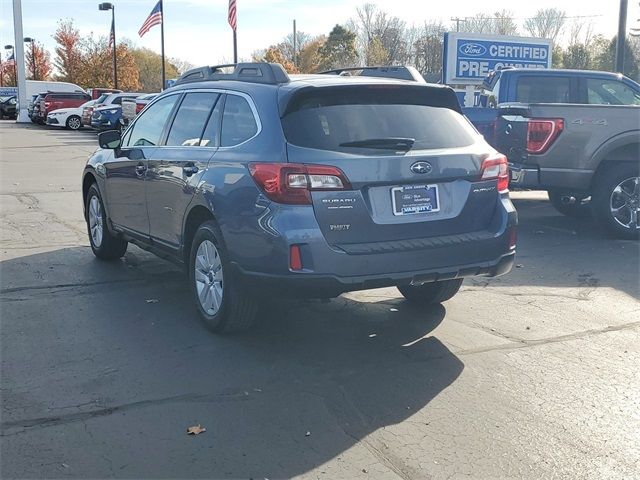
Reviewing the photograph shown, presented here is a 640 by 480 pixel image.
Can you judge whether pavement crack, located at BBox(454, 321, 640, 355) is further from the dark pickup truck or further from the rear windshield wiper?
the dark pickup truck

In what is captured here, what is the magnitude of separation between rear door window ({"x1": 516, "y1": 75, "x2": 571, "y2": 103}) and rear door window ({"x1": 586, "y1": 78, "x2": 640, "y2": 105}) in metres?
0.32

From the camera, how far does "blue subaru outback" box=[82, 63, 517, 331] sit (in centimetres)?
450

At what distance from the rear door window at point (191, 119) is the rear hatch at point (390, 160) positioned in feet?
3.44

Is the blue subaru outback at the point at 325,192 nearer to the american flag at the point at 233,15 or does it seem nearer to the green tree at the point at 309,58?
the american flag at the point at 233,15

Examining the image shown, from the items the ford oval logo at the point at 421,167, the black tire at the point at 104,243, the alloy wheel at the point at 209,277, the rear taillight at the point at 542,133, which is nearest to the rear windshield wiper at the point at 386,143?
the ford oval logo at the point at 421,167

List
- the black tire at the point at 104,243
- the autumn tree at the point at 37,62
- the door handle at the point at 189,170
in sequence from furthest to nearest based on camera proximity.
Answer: the autumn tree at the point at 37,62, the black tire at the point at 104,243, the door handle at the point at 189,170

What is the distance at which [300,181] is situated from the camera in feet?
14.7

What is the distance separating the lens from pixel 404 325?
5559mm

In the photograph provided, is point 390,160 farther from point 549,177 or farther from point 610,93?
point 610,93

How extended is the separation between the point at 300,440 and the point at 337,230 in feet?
4.43

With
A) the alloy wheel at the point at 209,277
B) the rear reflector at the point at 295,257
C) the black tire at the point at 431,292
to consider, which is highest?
the rear reflector at the point at 295,257

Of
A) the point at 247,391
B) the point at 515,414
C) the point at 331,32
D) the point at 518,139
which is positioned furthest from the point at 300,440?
the point at 331,32

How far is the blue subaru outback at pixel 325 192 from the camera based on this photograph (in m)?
4.50

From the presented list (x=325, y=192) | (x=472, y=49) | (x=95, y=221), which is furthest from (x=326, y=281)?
(x=472, y=49)
